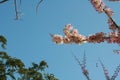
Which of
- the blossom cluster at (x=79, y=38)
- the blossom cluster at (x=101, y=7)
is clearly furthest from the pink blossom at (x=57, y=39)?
the blossom cluster at (x=101, y=7)

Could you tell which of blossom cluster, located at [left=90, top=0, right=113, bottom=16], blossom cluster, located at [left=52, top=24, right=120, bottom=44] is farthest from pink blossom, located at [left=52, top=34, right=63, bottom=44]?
blossom cluster, located at [left=90, top=0, right=113, bottom=16]

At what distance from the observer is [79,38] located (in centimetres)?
732

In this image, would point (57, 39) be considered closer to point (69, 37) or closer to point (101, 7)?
point (69, 37)

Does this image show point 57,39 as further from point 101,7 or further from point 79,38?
point 101,7

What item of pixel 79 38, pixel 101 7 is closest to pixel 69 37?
pixel 79 38

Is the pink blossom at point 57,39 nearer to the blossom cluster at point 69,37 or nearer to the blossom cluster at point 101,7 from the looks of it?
the blossom cluster at point 69,37

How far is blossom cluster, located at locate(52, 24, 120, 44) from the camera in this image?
7.21m

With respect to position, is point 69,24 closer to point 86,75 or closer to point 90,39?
point 90,39

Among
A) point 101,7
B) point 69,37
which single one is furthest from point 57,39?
point 101,7

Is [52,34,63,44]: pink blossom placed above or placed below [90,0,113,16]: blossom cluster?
below

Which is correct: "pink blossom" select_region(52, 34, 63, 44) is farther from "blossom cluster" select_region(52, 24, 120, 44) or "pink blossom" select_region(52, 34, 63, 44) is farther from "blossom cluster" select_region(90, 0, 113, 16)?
"blossom cluster" select_region(90, 0, 113, 16)

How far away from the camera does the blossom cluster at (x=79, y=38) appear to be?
23.6 feet

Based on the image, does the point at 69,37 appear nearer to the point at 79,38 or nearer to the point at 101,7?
the point at 79,38

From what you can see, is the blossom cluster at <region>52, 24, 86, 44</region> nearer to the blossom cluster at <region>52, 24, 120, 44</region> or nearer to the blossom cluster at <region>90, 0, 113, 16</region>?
the blossom cluster at <region>52, 24, 120, 44</region>
